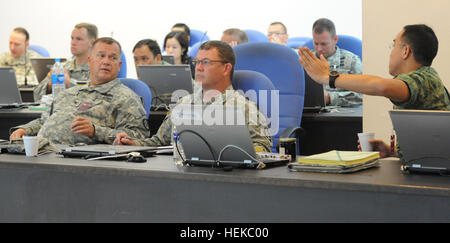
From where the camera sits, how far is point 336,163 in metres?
2.06

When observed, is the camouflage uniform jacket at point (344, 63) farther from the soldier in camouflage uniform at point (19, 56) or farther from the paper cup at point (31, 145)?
the soldier in camouflage uniform at point (19, 56)

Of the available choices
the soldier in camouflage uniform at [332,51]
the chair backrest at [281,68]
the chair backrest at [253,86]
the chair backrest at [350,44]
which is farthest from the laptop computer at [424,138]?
the chair backrest at [350,44]

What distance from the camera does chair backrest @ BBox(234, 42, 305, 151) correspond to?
11.6 feet

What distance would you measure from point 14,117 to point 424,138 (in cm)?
315

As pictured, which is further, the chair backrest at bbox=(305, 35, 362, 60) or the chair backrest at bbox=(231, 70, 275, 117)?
the chair backrest at bbox=(305, 35, 362, 60)

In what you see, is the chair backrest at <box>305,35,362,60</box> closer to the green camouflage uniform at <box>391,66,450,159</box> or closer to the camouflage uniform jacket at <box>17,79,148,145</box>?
the camouflage uniform jacket at <box>17,79,148,145</box>

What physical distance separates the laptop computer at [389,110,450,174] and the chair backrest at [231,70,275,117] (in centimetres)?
115

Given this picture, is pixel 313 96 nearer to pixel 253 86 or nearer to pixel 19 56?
pixel 253 86

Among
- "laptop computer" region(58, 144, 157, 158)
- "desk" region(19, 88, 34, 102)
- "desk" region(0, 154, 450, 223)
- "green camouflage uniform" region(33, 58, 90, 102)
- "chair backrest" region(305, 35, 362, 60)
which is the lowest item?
"desk" region(0, 154, 450, 223)

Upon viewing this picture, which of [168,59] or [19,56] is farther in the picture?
[19,56]

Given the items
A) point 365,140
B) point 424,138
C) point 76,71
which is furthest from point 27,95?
point 424,138

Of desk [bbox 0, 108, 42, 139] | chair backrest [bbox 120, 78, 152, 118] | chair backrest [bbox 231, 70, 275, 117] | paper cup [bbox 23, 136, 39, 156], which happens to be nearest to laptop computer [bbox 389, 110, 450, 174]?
chair backrest [bbox 231, 70, 275, 117]
